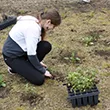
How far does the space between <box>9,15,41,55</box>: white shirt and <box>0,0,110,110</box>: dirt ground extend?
1.75 feet

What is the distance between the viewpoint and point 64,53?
15.1 feet

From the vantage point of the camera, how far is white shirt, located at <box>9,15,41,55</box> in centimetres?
355

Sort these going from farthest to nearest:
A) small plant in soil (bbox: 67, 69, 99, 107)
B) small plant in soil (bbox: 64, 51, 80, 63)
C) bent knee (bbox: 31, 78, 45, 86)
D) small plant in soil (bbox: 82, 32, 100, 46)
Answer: small plant in soil (bbox: 82, 32, 100, 46)
small plant in soil (bbox: 64, 51, 80, 63)
bent knee (bbox: 31, 78, 45, 86)
small plant in soil (bbox: 67, 69, 99, 107)

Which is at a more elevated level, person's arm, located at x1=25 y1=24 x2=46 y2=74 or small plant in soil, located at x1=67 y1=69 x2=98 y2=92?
person's arm, located at x1=25 y1=24 x2=46 y2=74

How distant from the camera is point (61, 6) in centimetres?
637

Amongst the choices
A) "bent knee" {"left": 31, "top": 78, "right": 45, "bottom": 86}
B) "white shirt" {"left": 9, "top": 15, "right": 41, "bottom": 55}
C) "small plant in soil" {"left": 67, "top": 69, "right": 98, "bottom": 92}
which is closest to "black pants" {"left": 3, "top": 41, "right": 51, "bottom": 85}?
"bent knee" {"left": 31, "top": 78, "right": 45, "bottom": 86}

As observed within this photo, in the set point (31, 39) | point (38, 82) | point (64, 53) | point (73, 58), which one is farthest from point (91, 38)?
point (31, 39)

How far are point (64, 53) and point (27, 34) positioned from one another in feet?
3.83

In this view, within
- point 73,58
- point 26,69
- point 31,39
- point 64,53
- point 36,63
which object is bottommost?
point 64,53

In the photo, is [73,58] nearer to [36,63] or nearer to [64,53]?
[64,53]

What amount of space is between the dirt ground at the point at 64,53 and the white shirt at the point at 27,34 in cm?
53

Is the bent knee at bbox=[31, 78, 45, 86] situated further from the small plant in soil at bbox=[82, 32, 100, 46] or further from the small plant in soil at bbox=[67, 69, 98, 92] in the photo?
the small plant in soil at bbox=[82, 32, 100, 46]

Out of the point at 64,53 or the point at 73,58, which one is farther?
the point at 64,53

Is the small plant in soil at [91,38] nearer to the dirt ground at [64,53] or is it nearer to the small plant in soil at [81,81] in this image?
the dirt ground at [64,53]
